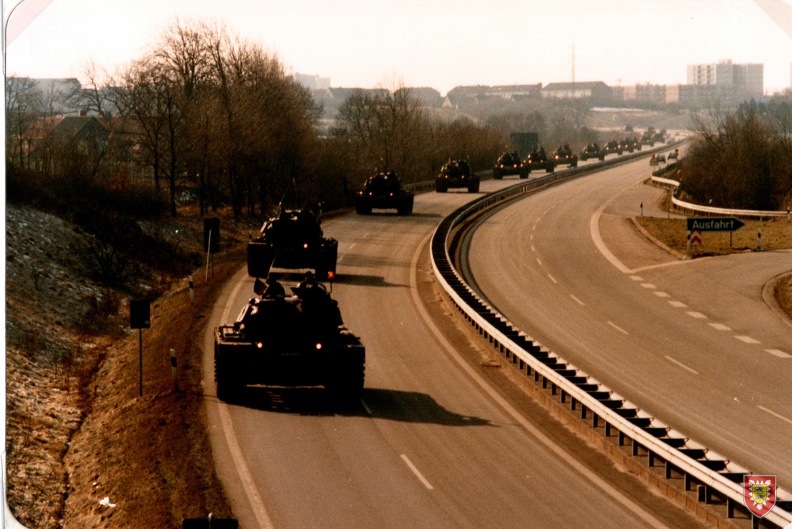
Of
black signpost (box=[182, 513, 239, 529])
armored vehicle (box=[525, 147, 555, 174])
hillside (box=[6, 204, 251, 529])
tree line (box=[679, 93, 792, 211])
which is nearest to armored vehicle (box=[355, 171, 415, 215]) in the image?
tree line (box=[679, 93, 792, 211])

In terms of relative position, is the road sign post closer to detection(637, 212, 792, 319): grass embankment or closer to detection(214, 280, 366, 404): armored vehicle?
detection(637, 212, 792, 319): grass embankment

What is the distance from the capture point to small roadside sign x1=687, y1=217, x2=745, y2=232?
40969 mm

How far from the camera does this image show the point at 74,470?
820 inches

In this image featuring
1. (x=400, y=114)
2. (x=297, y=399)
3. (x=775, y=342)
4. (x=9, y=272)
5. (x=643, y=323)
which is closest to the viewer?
(x=297, y=399)

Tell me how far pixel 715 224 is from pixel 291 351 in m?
24.9

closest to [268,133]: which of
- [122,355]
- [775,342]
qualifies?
[122,355]

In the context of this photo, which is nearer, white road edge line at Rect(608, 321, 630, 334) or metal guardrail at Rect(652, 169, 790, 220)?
white road edge line at Rect(608, 321, 630, 334)

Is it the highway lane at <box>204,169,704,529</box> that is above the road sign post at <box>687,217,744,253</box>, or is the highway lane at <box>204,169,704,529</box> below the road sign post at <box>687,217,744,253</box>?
below

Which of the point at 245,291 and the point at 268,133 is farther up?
the point at 268,133

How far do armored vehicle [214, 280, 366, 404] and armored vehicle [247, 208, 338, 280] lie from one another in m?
17.0

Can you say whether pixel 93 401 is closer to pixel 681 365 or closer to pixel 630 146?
pixel 681 365

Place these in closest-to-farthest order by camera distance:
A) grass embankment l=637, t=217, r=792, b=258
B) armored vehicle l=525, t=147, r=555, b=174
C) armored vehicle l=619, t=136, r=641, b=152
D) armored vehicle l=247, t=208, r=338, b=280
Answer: armored vehicle l=247, t=208, r=338, b=280 → grass embankment l=637, t=217, r=792, b=258 → armored vehicle l=525, t=147, r=555, b=174 → armored vehicle l=619, t=136, r=641, b=152

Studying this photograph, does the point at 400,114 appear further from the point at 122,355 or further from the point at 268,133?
the point at 122,355

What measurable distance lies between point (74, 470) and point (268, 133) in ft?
166
